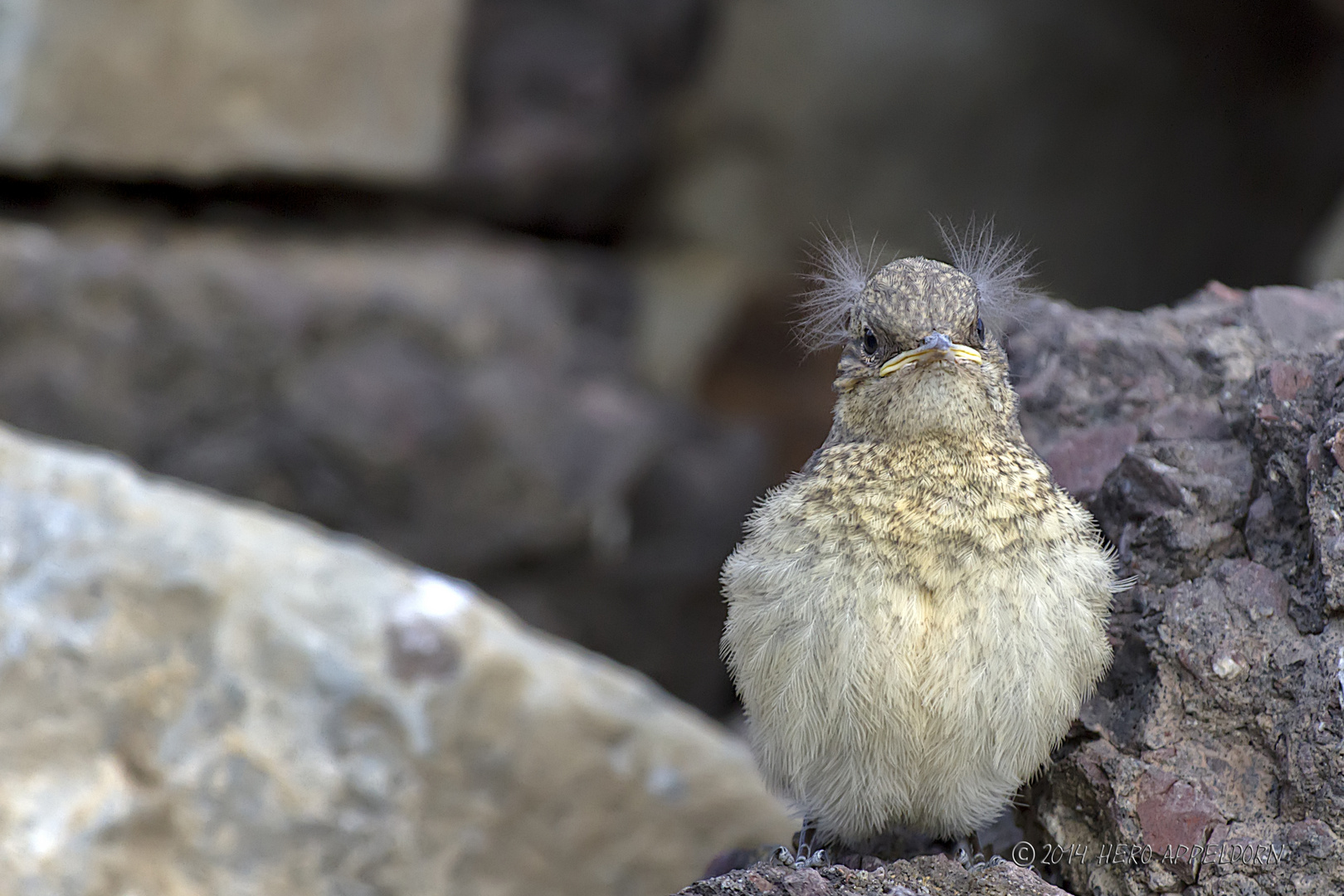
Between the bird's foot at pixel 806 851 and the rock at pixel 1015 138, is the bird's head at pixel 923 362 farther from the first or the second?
the rock at pixel 1015 138

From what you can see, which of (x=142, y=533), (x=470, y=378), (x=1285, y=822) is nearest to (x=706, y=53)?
(x=470, y=378)

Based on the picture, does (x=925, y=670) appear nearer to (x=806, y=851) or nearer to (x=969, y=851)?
(x=969, y=851)

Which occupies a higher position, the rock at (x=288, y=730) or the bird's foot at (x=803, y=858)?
the bird's foot at (x=803, y=858)

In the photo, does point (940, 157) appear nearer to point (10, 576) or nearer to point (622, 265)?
point (622, 265)

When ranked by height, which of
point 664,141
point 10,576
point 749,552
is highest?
point 664,141

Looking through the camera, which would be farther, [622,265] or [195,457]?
[622,265]

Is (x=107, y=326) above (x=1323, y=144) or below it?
below

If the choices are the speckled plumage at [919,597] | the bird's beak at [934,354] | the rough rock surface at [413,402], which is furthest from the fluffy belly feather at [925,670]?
the rough rock surface at [413,402]
